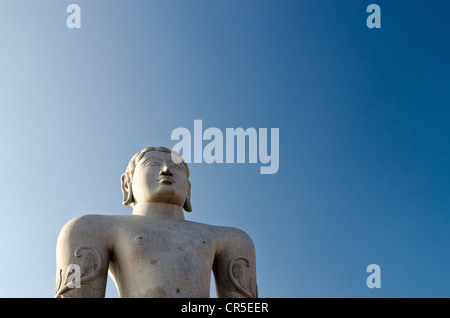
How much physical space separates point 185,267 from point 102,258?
4.17ft

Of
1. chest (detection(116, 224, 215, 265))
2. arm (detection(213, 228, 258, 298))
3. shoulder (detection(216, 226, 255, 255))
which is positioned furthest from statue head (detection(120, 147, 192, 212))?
arm (detection(213, 228, 258, 298))

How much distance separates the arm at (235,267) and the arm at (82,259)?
6.09ft

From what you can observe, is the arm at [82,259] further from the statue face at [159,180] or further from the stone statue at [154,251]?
the statue face at [159,180]

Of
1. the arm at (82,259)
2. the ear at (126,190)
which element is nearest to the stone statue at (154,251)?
the arm at (82,259)

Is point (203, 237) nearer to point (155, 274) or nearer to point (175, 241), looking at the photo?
point (175, 241)

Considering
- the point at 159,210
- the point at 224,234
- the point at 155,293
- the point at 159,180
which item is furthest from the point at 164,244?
the point at 159,180

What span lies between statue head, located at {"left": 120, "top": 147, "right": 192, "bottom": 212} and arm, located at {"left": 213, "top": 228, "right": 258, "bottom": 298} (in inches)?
45.1

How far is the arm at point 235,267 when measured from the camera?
31.6 ft

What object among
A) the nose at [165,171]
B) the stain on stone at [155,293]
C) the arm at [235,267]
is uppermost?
the nose at [165,171]

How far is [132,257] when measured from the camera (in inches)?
359

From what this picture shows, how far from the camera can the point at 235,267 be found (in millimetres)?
9797

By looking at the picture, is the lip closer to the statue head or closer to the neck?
the statue head

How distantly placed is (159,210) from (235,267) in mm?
1605
